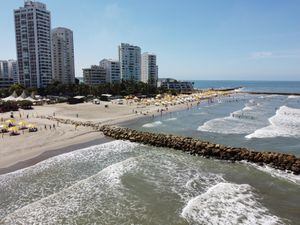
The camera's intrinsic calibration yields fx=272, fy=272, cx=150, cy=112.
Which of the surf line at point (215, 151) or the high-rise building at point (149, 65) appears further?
the high-rise building at point (149, 65)

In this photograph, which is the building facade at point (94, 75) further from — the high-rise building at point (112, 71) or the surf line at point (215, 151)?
the surf line at point (215, 151)

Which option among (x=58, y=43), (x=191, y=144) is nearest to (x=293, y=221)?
(x=191, y=144)

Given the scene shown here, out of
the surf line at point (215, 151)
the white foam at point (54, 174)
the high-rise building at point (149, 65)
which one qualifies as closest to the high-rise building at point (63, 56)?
the high-rise building at point (149, 65)

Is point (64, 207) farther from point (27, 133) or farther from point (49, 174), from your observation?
point (27, 133)

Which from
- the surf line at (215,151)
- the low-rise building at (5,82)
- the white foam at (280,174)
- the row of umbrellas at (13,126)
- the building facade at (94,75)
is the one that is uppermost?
the building facade at (94,75)

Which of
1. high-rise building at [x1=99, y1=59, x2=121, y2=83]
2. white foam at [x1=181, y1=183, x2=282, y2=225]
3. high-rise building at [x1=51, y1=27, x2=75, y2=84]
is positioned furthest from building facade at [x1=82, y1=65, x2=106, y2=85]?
white foam at [x1=181, y1=183, x2=282, y2=225]

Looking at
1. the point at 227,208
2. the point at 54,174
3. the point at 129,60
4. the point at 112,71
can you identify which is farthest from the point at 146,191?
the point at 129,60
